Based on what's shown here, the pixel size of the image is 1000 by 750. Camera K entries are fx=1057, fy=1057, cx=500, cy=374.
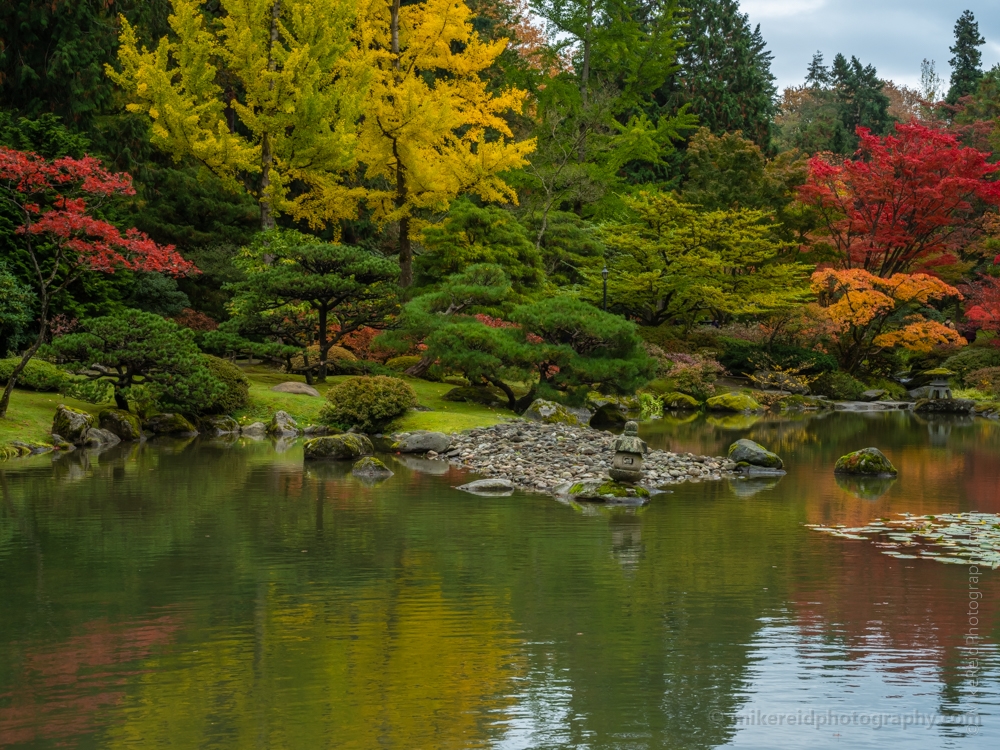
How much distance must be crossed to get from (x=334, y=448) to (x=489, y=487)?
432 centimetres

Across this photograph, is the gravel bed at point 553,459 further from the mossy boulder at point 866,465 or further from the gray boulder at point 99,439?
the gray boulder at point 99,439

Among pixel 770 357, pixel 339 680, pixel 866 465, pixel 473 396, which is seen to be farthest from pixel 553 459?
pixel 770 357

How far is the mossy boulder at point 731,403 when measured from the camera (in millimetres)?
30344

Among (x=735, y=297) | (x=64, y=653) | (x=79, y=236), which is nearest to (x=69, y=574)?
(x=64, y=653)

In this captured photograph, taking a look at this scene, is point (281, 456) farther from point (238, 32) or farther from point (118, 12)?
point (118, 12)

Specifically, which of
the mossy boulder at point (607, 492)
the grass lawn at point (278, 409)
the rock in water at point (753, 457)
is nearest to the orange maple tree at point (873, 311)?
the grass lawn at point (278, 409)

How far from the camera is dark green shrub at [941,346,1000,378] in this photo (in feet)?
110

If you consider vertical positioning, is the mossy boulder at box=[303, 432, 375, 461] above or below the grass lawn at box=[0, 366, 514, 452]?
below

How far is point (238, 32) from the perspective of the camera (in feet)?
92.8

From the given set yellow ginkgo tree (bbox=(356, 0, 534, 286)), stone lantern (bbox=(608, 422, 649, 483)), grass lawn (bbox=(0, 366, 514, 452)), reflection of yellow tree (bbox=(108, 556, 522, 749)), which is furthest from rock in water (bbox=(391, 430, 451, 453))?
yellow ginkgo tree (bbox=(356, 0, 534, 286))

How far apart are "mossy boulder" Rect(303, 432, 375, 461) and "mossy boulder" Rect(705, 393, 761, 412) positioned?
15.0 meters

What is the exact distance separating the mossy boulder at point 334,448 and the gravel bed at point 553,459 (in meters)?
1.61

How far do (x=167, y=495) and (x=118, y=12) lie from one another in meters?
20.4

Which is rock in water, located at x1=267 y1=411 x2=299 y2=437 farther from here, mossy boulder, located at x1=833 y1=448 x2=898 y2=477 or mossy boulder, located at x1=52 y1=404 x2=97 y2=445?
mossy boulder, located at x1=833 y1=448 x2=898 y2=477
